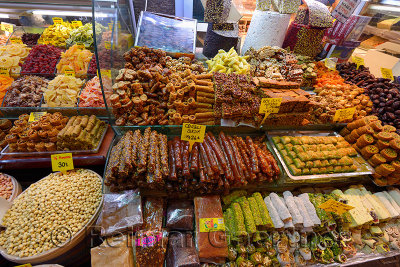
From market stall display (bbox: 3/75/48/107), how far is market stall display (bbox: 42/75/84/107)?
0.12 meters

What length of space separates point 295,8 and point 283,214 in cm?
324

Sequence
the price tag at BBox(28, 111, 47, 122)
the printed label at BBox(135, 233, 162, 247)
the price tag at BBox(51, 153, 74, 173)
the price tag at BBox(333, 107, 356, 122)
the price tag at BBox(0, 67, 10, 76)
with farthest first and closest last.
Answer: the price tag at BBox(0, 67, 10, 76) < the price tag at BBox(333, 107, 356, 122) < the price tag at BBox(28, 111, 47, 122) < the price tag at BBox(51, 153, 74, 173) < the printed label at BBox(135, 233, 162, 247)

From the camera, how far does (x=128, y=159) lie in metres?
1.98

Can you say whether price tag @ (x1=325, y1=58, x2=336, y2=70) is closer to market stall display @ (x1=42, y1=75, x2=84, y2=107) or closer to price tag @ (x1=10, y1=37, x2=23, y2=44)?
market stall display @ (x1=42, y1=75, x2=84, y2=107)

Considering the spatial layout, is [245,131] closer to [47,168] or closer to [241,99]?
[241,99]

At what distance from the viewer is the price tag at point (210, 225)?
2.14 metres

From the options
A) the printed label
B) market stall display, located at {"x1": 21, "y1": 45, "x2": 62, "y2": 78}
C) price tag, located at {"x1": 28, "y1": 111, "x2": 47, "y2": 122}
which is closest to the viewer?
the printed label

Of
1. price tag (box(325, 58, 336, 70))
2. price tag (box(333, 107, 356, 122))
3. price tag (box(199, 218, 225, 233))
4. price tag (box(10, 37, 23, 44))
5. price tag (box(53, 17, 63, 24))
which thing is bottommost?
price tag (box(199, 218, 225, 233))

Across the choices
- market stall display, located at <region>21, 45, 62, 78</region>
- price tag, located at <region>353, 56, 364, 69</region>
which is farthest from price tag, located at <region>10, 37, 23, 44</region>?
price tag, located at <region>353, 56, 364, 69</region>

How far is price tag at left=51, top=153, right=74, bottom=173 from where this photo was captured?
96.4 inches

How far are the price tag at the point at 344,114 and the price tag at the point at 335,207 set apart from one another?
1.37m

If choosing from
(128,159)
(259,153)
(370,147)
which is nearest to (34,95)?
(128,159)

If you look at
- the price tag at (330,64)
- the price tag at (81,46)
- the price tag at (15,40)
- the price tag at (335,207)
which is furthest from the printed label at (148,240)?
the price tag at (15,40)

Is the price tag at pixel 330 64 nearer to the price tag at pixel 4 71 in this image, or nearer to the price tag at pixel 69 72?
the price tag at pixel 69 72
